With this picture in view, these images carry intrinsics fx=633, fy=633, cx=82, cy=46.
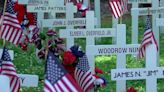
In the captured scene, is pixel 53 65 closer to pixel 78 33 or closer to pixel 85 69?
pixel 85 69

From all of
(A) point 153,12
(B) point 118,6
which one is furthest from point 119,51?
(B) point 118,6

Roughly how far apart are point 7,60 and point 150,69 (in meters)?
1.42

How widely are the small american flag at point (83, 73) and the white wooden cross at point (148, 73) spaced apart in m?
0.32

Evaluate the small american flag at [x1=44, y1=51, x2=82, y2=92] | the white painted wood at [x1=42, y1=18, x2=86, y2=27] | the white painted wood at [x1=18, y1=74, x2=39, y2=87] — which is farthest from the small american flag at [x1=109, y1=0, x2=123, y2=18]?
the small american flag at [x1=44, y1=51, x2=82, y2=92]

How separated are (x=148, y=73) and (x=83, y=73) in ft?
2.09

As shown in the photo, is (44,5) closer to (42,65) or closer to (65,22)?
(65,22)

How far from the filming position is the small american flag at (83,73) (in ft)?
20.3

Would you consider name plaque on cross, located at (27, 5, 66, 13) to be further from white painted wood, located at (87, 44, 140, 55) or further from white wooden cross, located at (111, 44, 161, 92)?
white wooden cross, located at (111, 44, 161, 92)

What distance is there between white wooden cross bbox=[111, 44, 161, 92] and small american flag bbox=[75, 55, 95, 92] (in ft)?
1.05

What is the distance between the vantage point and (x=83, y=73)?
20.4 ft

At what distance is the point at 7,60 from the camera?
5.66 metres

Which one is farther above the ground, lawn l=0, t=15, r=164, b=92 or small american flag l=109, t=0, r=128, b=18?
small american flag l=109, t=0, r=128, b=18

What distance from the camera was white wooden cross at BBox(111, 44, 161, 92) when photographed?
19.8 ft

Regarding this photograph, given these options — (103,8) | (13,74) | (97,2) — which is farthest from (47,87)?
(103,8)
